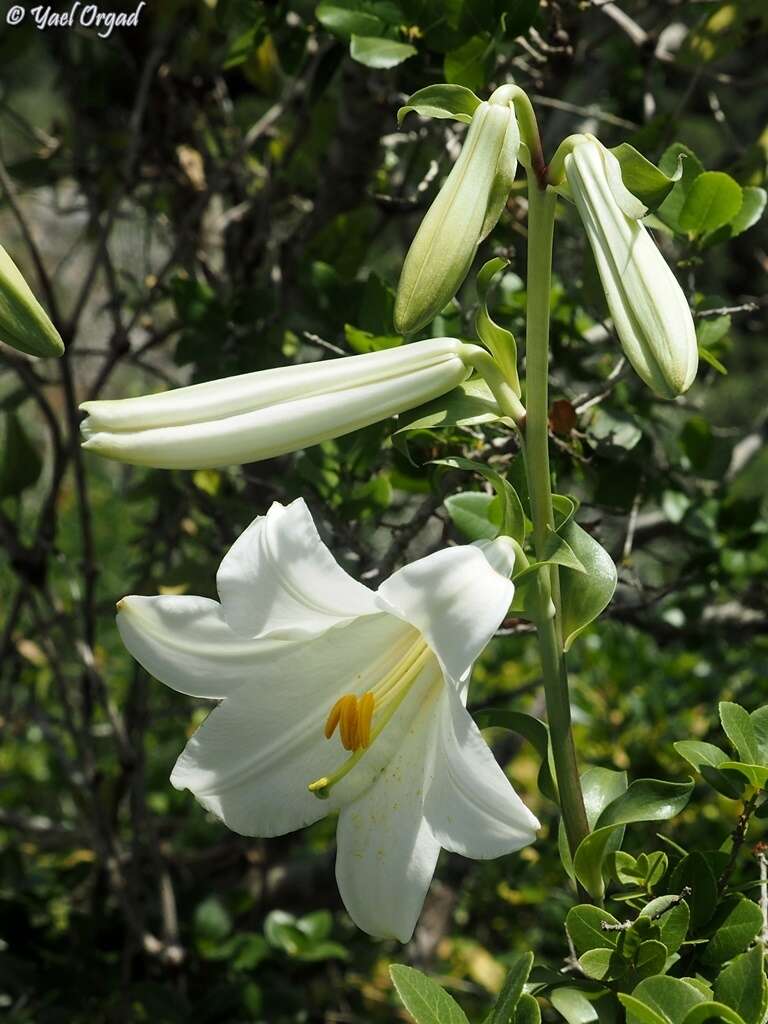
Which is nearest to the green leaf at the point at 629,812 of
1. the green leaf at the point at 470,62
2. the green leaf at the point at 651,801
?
the green leaf at the point at 651,801

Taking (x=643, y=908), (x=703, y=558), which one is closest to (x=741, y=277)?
(x=703, y=558)

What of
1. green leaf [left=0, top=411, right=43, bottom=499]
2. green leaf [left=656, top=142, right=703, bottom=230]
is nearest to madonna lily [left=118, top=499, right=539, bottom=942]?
green leaf [left=656, top=142, right=703, bottom=230]

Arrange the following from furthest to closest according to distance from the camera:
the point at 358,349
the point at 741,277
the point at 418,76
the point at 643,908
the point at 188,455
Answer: the point at 741,277 < the point at 418,76 < the point at 358,349 < the point at 643,908 < the point at 188,455

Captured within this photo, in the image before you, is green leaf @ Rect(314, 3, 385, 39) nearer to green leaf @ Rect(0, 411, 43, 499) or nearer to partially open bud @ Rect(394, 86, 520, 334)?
partially open bud @ Rect(394, 86, 520, 334)

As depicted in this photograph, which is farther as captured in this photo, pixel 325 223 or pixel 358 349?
pixel 325 223

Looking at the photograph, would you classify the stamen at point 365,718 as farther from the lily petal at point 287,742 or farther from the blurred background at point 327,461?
the blurred background at point 327,461

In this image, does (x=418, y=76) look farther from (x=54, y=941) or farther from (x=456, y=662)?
(x=54, y=941)

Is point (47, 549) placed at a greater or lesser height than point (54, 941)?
greater

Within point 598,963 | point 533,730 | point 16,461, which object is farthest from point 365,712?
point 16,461
